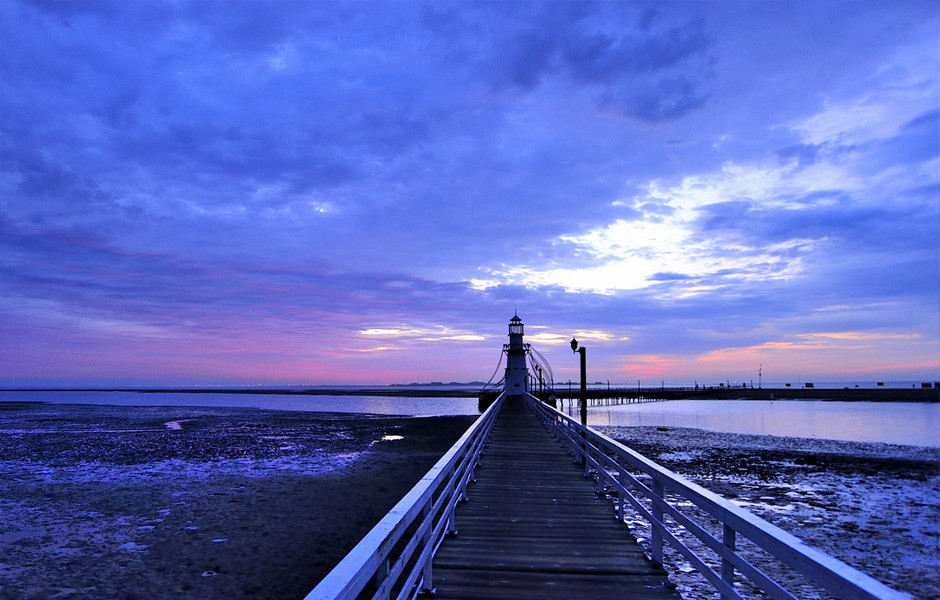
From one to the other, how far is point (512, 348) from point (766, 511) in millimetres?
25841

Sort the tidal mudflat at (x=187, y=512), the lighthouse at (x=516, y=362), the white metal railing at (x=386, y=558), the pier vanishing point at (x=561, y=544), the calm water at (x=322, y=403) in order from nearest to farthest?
1. the white metal railing at (x=386, y=558)
2. the pier vanishing point at (x=561, y=544)
3. the tidal mudflat at (x=187, y=512)
4. the lighthouse at (x=516, y=362)
5. the calm water at (x=322, y=403)

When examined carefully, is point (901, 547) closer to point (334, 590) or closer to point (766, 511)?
point (766, 511)

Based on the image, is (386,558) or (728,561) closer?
Answer: (386,558)

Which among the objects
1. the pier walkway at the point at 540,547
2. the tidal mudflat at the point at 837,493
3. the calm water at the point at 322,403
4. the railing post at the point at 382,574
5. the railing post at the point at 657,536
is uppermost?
the railing post at the point at 382,574

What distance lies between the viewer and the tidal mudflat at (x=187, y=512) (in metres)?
9.13

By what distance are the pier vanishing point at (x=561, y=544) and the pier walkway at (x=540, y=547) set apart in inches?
0.6

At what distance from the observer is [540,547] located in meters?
6.31

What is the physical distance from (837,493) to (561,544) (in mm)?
14223

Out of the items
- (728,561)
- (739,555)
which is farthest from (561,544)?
(728,561)

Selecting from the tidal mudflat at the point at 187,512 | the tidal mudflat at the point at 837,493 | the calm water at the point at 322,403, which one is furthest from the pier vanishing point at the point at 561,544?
the calm water at the point at 322,403

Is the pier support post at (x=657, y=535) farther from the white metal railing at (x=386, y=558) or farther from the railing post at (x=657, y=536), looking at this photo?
the white metal railing at (x=386, y=558)

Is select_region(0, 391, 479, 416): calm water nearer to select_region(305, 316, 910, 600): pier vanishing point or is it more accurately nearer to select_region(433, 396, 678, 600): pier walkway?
select_region(305, 316, 910, 600): pier vanishing point

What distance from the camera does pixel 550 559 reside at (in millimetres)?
5887

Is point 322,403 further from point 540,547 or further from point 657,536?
point 657,536
